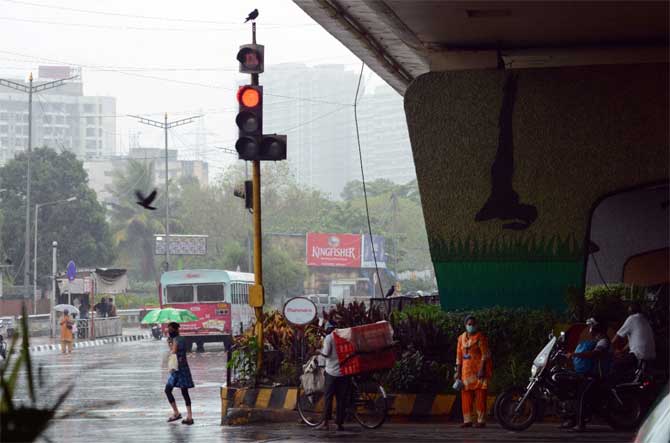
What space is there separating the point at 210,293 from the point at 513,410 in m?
28.0

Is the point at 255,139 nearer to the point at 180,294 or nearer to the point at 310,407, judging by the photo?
the point at 310,407

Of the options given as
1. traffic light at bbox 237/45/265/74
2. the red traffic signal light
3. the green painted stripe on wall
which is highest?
traffic light at bbox 237/45/265/74

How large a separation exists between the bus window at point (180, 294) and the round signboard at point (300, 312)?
2399 cm

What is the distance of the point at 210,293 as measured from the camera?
42844 millimetres

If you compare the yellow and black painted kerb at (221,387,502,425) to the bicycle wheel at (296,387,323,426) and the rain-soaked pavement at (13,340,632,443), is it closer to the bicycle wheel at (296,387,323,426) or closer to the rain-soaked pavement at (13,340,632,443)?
the rain-soaked pavement at (13,340,632,443)

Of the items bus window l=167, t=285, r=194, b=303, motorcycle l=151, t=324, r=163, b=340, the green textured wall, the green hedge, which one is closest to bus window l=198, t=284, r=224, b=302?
bus window l=167, t=285, r=194, b=303

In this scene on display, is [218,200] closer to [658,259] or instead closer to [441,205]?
[658,259]

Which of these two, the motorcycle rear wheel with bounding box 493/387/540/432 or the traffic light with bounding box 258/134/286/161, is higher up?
the traffic light with bounding box 258/134/286/161

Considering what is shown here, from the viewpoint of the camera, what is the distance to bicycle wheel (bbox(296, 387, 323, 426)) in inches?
663

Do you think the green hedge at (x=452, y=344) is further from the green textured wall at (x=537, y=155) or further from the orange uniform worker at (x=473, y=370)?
the green textured wall at (x=537, y=155)

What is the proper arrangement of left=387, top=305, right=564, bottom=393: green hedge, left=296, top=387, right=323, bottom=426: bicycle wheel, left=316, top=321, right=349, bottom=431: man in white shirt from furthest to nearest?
left=387, top=305, right=564, bottom=393: green hedge < left=296, top=387, right=323, bottom=426: bicycle wheel < left=316, top=321, right=349, bottom=431: man in white shirt

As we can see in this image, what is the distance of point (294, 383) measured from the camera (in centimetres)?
1809

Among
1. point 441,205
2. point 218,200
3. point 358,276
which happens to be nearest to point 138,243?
point 218,200

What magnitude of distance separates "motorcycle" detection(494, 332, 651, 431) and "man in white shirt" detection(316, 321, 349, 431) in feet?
6.78
